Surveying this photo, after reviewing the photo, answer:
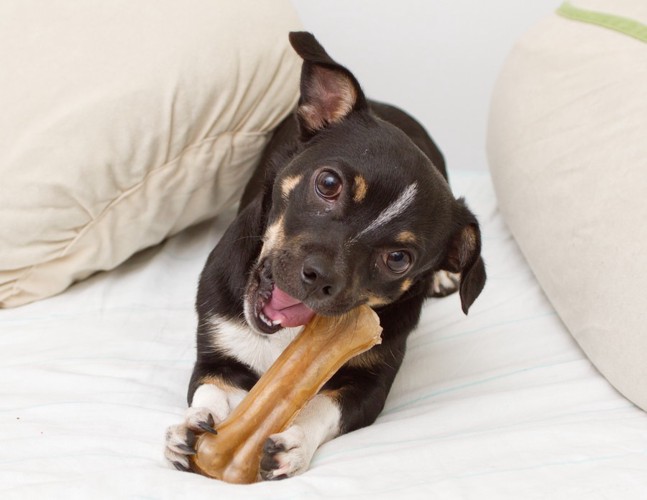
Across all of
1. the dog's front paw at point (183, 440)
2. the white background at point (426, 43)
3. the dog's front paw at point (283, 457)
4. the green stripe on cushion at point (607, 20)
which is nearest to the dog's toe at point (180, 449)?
the dog's front paw at point (183, 440)

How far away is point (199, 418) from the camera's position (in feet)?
5.75

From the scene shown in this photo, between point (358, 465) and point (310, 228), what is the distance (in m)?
0.49

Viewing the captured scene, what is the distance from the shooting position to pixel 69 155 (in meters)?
2.36

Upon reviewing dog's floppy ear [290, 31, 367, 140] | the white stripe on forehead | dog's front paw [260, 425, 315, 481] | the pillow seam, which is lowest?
the pillow seam

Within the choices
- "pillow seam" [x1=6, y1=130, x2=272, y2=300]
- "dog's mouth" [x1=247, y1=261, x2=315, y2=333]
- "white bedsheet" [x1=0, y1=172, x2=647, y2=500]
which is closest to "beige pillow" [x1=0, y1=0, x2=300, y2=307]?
"pillow seam" [x1=6, y1=130, x2=272, y2=300]

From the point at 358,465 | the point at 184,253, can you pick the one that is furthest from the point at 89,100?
the point at 358,465

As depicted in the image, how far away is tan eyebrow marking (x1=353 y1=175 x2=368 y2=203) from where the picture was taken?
176cm

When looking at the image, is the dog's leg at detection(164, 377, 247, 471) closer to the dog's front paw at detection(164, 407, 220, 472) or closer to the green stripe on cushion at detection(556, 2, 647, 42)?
the dog's front paw at detection(164, 407, 220, 472)

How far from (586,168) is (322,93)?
879 millimetres

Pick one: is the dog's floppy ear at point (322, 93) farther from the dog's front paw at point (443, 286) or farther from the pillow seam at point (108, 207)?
the dog's front paw at point (443, 286)

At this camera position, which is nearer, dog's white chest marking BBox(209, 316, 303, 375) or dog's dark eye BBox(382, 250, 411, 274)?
dog's dark eye BBox(382, 250, 411, 274)

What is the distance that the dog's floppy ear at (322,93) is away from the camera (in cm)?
195

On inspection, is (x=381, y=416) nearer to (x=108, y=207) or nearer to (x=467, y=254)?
(x=467, y=254)

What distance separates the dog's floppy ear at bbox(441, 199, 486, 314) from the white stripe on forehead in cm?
24
